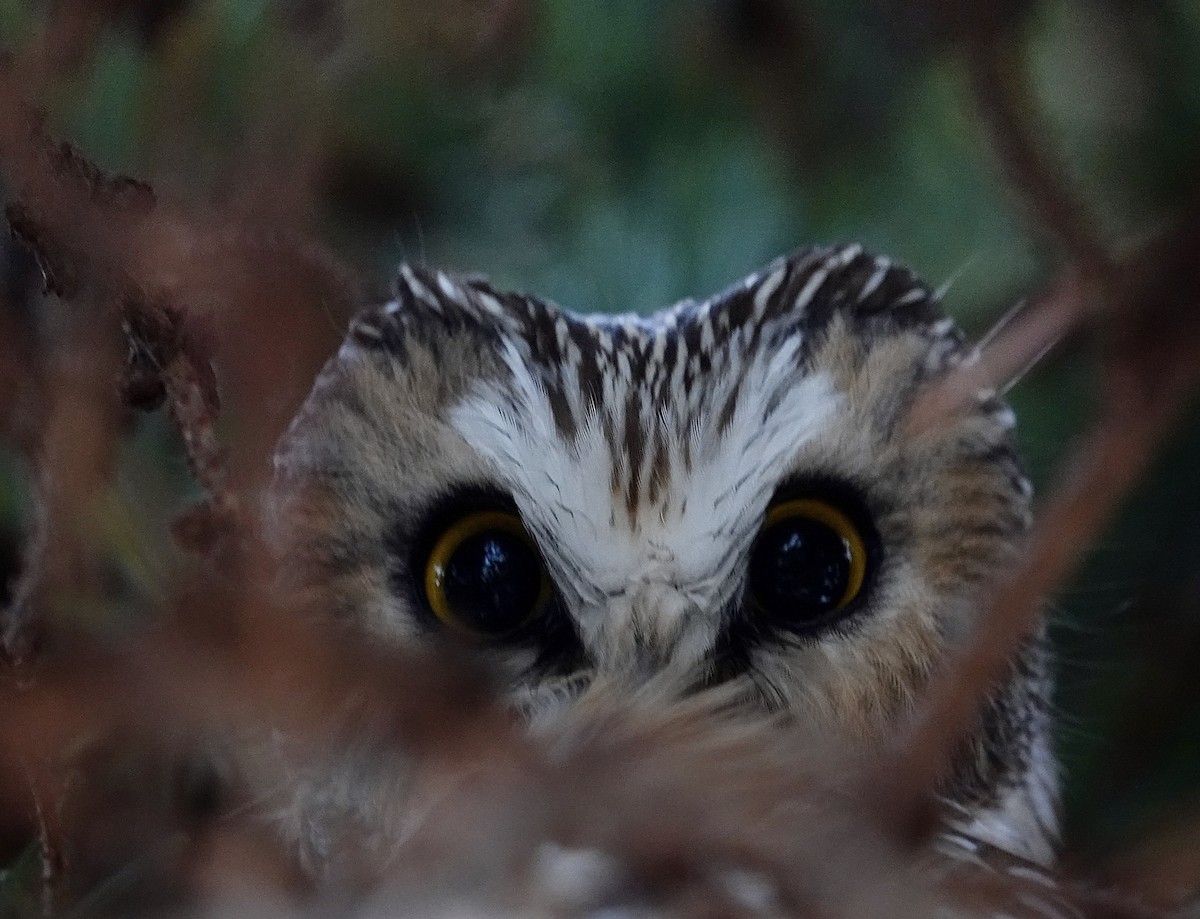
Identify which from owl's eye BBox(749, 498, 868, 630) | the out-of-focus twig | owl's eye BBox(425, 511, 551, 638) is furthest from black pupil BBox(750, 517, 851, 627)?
the out-of-focus twig

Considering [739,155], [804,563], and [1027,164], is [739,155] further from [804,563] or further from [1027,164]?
[1027,164]

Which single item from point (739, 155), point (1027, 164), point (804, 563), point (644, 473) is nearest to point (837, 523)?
point (804, 563)

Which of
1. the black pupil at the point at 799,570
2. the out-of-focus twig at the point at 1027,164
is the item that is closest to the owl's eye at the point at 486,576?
the black pupil at the point at 799,570

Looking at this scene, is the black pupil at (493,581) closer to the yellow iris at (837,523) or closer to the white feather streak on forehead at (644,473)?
the white feather streak on forehead at (644,473)

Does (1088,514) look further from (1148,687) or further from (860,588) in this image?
(1148,687)

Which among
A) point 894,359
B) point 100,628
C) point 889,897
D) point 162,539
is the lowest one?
point 889,897

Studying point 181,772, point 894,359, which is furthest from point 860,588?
point 181,772

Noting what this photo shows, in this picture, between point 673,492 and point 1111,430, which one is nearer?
point 1111,430
